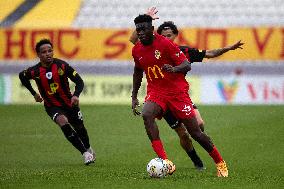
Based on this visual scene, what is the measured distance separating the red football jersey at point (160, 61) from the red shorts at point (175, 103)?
7cm

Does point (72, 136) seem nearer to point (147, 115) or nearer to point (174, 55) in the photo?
point (147, 115)

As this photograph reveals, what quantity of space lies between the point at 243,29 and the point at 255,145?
1095 cm

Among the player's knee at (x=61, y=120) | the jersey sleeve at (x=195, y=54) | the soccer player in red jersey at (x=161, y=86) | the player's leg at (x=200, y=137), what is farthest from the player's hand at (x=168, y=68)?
the player's knee at (x=61, y=120)

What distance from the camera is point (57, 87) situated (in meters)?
13.6

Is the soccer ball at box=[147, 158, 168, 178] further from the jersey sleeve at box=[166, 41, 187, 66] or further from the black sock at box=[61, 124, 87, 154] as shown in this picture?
the black sock at box=[61, 124, 87, 154]

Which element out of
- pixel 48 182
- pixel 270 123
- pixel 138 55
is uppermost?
pixel 138 55

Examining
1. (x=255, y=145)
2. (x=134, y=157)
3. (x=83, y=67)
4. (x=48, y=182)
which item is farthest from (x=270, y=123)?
(x=48, y=182)

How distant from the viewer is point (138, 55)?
10.9 m

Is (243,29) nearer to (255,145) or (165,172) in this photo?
(255,145)

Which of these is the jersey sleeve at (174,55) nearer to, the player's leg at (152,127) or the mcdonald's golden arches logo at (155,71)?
the mcdonald's golden arches logo at (155,71)

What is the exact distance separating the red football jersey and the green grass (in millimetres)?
1185

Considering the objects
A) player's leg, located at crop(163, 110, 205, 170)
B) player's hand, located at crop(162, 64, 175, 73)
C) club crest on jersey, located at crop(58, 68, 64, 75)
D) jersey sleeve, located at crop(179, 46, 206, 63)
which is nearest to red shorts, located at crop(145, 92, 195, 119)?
player's hand, located at crop(162, 64, 175, 73)

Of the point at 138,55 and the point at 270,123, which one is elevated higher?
the point at 138,55

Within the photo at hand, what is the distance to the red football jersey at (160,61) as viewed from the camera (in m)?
10.8
